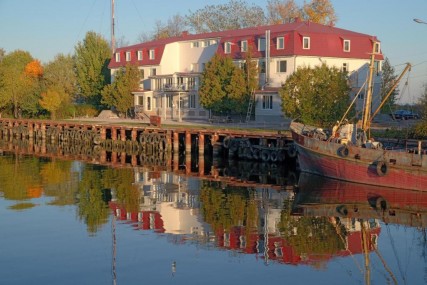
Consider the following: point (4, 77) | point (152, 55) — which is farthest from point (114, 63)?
point (4, 77)

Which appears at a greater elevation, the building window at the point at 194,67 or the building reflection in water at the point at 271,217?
the building window at the point at 194,67

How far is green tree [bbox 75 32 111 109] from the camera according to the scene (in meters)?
87.8

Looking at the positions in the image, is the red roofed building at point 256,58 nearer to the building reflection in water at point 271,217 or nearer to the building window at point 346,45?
the building window at point 346,45

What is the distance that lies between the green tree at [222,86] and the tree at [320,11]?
27376 mm

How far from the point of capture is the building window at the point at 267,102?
60.9 m

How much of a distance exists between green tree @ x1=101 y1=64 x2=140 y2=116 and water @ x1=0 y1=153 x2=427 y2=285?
40.5 metres

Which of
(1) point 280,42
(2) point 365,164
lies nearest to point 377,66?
(1) point 280,42

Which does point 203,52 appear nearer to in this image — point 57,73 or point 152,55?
point 152,55

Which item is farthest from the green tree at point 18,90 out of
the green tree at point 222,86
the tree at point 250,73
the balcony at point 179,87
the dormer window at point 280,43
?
the dormer window at point 280,43

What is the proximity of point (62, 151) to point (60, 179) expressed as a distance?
1870 cm

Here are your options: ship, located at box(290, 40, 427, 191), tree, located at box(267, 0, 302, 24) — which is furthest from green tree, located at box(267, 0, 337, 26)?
ship, located at box(290, 40, 427, 191)

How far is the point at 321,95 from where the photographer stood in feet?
156

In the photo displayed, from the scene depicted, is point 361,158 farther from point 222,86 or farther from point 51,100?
point 51,100

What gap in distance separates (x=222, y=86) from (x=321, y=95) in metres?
17.7
